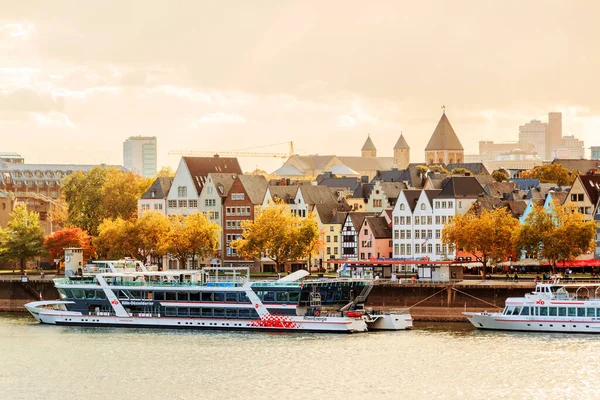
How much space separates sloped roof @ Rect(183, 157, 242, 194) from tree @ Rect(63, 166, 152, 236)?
33.8 ft

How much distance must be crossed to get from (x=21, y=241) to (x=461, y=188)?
46.2 metres

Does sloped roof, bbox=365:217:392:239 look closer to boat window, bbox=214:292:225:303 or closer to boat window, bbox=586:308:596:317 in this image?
boat window, bbox=214:292:225:303

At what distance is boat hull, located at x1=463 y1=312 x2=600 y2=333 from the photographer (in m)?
109

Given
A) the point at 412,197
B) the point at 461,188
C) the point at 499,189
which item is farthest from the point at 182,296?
the point at 499,189

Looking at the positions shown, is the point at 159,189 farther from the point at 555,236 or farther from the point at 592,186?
the point at 555,236

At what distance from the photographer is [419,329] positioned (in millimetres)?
112938

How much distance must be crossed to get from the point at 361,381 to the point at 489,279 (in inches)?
1863

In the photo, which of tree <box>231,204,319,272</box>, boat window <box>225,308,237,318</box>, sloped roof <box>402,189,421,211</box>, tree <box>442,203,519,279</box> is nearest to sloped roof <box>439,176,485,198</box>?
sloped roof <box>402,189,421,211</box>

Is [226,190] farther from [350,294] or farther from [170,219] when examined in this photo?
[350,294]

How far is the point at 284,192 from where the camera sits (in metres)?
167

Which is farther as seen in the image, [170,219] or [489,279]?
[170,219]

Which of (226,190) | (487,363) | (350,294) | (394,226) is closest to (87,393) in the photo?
(487,363)

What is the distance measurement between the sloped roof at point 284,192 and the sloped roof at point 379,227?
38.8 ft

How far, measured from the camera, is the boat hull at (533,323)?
109m
